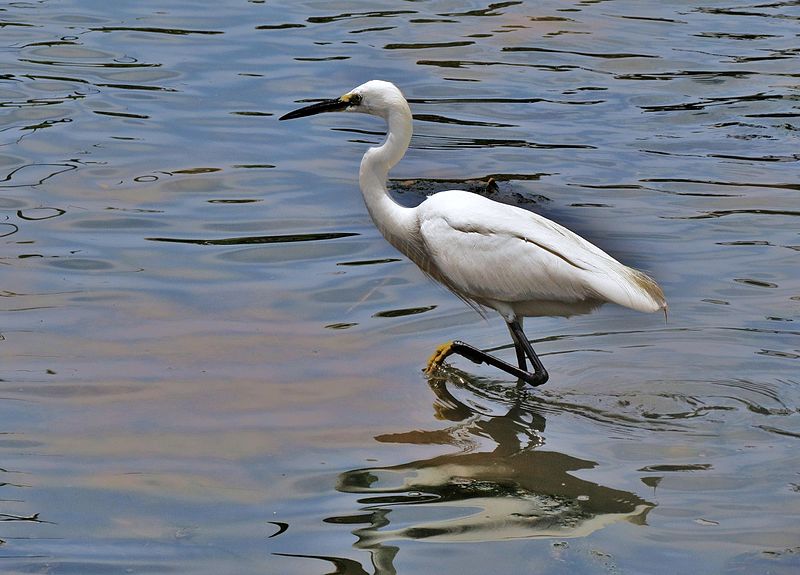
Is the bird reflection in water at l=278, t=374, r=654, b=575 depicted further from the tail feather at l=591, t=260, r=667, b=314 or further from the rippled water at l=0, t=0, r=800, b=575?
the tail feather at l=591, t=260, r=667, b=314

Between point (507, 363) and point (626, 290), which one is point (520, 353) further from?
point (626, 290)

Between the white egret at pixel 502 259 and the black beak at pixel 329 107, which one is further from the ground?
the black beak at pixel 329 107

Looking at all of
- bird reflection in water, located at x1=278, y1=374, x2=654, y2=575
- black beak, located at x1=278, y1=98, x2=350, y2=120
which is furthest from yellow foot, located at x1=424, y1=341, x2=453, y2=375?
black beak, located at x1=278, y1=98, x2=350, y2=120

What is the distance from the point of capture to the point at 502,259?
749 centimetres

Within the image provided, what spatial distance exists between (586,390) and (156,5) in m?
10.6

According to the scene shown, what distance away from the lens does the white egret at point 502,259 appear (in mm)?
7375

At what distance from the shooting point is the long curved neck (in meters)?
7.84

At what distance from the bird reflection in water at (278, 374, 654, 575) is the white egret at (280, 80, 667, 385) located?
0.67m

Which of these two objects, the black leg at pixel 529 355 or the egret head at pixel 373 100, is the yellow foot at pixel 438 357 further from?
the egret head at pixel 373 100

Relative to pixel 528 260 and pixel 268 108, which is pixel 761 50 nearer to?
pixel 268 108

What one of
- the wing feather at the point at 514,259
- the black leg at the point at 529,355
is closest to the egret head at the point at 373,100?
the wing feather at the point at 514,259

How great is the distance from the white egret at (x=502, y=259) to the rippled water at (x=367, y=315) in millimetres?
413

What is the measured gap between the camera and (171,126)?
12234 millimetres

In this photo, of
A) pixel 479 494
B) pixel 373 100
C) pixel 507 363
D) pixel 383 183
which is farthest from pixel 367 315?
pixel 479 494
